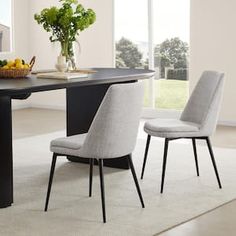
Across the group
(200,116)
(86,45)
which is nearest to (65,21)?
(200,116)

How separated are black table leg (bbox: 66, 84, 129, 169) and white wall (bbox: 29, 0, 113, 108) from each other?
9.36 ft

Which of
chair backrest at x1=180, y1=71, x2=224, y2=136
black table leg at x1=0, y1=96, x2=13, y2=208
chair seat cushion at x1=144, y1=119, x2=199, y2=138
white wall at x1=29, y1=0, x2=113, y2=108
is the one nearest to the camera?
black table leg at x1=0, y1=96, x2=13, y2=208

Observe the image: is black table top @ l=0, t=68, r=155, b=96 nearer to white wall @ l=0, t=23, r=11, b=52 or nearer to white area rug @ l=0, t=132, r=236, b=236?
white area rug @ l=0, t=132, r=236, b=236

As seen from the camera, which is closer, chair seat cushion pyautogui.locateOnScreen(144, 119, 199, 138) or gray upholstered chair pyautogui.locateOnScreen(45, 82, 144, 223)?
gray upholstered chair pyautogui.locateOnScreen(45, 82, 144, 223)

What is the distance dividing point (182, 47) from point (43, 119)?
1984 millimetres

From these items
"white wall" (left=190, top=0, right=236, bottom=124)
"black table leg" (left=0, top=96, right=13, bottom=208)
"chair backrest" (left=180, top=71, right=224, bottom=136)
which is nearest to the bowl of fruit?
"black table leg" (left=0, top=96, right=13, bottom=208)

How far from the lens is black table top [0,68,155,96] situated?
13.4ft

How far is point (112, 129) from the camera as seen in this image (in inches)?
158

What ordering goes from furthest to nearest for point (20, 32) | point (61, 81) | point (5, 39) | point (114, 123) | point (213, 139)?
point (20, 32), point (5, 39), point (213, 139), point (61, 81), point (114, 123)

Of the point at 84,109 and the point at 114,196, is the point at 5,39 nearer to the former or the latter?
the point at 84,109

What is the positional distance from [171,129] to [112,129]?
759 millimetres

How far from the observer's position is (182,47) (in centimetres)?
805

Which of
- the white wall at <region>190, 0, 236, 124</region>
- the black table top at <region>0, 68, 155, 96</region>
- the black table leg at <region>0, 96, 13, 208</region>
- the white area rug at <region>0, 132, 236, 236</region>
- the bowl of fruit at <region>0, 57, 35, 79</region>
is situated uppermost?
the white wall at <region>190, 0, 236, 124</region>

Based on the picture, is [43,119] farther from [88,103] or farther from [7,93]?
[7,93]
